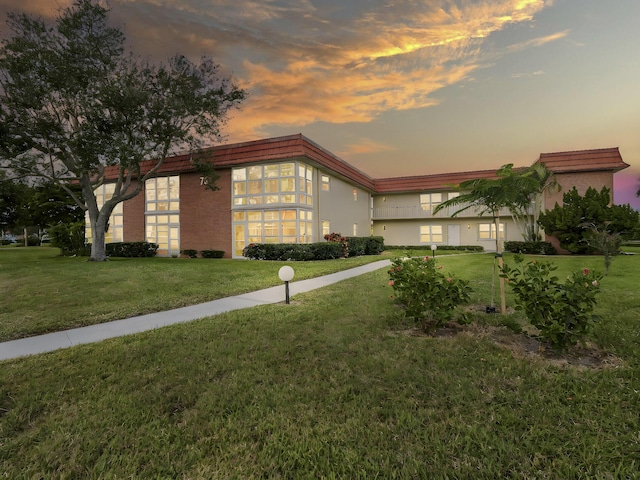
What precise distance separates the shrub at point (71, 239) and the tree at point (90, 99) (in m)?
6.99

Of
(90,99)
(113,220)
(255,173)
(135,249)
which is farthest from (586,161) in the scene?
(113,220)

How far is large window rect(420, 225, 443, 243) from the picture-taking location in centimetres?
2714

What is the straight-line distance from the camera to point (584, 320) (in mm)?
3412

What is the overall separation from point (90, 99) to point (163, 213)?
7669 millimetres

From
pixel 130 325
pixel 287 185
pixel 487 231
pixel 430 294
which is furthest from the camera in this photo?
pixel 487 231

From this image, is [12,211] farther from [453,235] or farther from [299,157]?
[453,235]

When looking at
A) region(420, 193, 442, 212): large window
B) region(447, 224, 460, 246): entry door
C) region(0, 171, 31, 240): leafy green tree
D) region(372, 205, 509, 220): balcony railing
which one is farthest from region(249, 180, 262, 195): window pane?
region(0, 171, 31, 240): leafy green tree

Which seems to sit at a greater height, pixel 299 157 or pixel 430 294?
pixel 299 157

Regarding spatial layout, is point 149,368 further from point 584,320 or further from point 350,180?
point 350,180

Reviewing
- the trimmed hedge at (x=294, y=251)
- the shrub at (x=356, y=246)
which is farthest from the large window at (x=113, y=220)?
the shrub at (x=356, y=246)

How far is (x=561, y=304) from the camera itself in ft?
11.4

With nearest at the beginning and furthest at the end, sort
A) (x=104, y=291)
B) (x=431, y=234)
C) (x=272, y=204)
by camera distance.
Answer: (x=104, y=291)
(x=272, y=204)
(x=431, y=234)

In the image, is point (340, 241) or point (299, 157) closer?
point (299, 157)

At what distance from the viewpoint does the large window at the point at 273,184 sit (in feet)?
55.6
